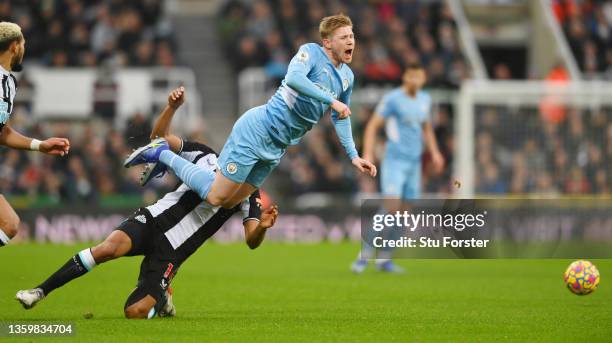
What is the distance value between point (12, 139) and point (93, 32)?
15.9 metres

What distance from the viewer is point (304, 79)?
9406mm

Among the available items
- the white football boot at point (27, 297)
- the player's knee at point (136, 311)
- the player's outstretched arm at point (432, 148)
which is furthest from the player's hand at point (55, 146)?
the player's outstretched arm at point (432, 148)

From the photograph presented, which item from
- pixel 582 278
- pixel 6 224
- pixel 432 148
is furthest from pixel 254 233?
pixel 432 148

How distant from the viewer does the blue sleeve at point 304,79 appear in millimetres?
9320

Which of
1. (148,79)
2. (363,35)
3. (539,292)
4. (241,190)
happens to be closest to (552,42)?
(363,35)

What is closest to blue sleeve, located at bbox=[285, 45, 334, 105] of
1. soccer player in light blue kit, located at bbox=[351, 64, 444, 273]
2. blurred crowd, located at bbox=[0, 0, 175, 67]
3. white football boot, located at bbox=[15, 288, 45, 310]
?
white football boot, located at bbox=[15, 288, 45, 310]

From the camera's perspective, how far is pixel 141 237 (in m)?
9.37

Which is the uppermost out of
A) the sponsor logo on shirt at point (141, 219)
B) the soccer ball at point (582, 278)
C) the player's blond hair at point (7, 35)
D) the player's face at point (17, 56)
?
the player's blond hair at point (7, 35)

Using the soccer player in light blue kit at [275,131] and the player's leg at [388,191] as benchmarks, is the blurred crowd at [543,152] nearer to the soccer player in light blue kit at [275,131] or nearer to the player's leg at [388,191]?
the player's leg at [388,191]

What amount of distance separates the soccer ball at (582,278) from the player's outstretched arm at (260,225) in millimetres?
3132

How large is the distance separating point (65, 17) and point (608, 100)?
11.9m

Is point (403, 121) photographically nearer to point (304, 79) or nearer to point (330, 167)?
point (304, 79)

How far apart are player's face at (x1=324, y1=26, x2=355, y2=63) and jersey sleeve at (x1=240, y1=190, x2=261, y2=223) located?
4.87 ft

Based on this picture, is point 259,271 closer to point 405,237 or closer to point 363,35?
point 405,237
